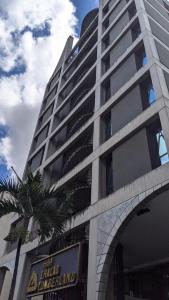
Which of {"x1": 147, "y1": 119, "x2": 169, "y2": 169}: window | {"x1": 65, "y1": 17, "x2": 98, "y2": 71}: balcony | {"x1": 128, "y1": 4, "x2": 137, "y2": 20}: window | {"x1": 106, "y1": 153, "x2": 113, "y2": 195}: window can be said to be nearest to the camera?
{"x1": 147, "y1": 119, "x2": 169, "y2": 169}: window

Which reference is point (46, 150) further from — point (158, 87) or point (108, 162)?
point (158, 87)

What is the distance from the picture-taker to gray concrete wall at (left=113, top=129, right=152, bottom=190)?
497 inches

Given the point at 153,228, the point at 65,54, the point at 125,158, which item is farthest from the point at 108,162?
the point at 65,54

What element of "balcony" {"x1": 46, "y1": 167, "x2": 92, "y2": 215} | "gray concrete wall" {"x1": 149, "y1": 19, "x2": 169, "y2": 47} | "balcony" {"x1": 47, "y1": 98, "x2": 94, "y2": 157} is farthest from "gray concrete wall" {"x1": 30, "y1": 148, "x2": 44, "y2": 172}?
"gray concrete wall" {"x1": 149, "y1": 19, "x2": 169, "y2": 47}

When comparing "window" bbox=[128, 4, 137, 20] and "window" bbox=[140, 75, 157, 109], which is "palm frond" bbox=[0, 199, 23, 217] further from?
"window" bbox=[128, 4, 137, 20]

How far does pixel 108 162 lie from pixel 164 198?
16.2 ft

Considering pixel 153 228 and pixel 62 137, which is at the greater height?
pixel 62 137

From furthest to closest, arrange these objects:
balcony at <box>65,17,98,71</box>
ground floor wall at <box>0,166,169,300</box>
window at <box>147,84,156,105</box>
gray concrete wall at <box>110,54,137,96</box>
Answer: balcony at <box>65,17,98,71</box> → gray concrete wall at <box>110,54,137,96</box> → window at <box>147,84,156,105</box> → ground floor wall at <box>0,166,169,300</box>

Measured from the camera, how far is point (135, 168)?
1291 cm

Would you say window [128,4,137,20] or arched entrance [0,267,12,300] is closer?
arched entrance [0,267,12,300]

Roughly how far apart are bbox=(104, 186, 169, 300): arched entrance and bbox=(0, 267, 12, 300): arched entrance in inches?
330

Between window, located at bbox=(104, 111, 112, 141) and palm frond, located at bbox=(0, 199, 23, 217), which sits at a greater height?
window, located at bbox=(104, 111, 112, 141)

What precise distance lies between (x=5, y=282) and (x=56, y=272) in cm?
874

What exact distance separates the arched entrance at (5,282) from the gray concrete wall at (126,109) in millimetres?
12856
